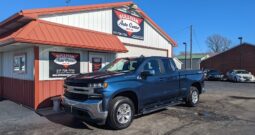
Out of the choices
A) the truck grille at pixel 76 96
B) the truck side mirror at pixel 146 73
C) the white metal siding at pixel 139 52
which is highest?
the white metal siding at pixel 139 52

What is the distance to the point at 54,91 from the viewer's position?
8.80 metres

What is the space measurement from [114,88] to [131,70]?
1046 mm

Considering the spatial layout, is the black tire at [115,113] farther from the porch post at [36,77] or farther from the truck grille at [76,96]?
the porch post at [36,77]

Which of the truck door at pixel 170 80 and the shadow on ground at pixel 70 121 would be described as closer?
the shadow on ground at pixel 70 121

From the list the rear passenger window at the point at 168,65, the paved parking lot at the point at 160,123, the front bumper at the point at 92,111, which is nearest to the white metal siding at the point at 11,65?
the paved parking lot at the point at 160,123

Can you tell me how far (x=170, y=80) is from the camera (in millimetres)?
7336

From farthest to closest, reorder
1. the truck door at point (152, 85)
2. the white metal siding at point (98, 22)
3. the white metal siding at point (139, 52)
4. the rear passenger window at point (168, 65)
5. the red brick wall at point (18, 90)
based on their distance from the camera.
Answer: the white metal siding at point (139, 52), the white metal siding at point (98, 22), the red brick wall at point (18, 90), the rear passenger window at point (168, 65), the truck door at point (152, 85)

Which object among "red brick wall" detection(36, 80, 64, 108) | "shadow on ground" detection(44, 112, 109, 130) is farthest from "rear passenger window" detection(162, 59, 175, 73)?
"red brick wall" detection(36, 80, 64, 108)

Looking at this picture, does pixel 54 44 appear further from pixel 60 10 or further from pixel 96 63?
pixel 96 63

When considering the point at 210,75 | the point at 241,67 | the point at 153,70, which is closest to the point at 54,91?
the point at 153,70

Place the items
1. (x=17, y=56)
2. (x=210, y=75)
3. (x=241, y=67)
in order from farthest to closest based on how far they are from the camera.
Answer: (x=241, y=67) → (x=210, y=75) → (x=17, y=56)

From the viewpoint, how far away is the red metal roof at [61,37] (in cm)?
750

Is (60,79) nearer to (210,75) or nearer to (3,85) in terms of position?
(3,85)

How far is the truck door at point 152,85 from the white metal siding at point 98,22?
4.65 meters
